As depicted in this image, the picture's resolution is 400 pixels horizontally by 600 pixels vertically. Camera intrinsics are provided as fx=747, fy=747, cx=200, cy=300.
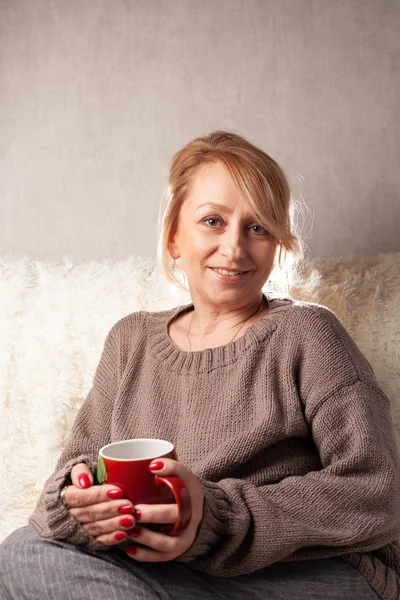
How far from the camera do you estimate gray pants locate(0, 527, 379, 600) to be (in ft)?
3.51

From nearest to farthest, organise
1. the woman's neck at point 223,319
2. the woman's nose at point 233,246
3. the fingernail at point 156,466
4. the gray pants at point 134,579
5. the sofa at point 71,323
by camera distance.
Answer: the fingernail at point 156,466 → the gray pants at point 134,579 → the woman's nose at point 233,246 → the woman's neck at point 223,319 → the sofa at point 71,323

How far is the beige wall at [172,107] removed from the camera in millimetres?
1901

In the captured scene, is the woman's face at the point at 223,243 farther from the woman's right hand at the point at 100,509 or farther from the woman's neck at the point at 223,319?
the woman's right hand at the point at 100,509

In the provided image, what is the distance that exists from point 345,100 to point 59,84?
839mm

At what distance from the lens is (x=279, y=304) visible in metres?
1.48

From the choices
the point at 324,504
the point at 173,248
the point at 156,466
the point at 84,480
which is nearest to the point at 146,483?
the point at 156,466

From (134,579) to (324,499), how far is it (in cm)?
33

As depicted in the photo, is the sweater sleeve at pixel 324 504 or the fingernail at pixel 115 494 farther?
the sweater sleeve at pixel 324 504

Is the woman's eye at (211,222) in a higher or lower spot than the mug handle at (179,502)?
higher

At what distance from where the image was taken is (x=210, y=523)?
3.55 ft

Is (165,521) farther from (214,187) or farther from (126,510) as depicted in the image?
(214,187)

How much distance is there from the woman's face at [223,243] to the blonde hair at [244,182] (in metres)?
0.02

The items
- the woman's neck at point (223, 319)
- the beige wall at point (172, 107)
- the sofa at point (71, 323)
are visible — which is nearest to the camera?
the woman's neck at point (223, 319)

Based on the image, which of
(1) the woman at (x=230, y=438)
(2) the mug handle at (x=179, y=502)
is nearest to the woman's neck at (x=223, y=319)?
(1) the woman at (x=230, y=438)
